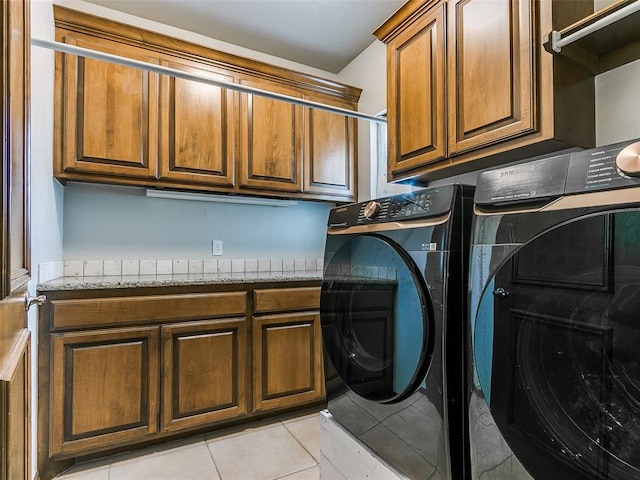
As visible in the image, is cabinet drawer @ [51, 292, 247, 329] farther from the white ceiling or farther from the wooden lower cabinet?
the white ceiling

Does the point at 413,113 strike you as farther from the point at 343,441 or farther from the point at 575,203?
the point at 343,441

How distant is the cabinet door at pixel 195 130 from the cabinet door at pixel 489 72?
1477 millimetres

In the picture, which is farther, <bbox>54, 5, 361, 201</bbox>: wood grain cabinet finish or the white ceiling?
the white ceiling

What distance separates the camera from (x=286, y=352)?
2223 mm

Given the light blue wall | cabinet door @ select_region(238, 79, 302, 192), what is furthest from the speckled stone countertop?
cabinet door @ select_region(238, 79, 302, 192)

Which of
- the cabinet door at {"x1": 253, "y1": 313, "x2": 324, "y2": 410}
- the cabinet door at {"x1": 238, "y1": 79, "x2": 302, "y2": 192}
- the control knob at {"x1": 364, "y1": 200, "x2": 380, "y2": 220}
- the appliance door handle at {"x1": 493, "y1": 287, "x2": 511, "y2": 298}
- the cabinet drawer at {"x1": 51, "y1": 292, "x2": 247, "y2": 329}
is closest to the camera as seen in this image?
the appliance door handle at {"x1": 493, "y1": 287, "x2": 511, "y2": 298}

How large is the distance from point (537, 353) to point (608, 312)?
16 cm

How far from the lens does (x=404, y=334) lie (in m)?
1.07

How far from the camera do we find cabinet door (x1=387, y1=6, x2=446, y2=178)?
1.62 metres

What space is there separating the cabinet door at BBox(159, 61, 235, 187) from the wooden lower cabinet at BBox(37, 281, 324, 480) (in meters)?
0.79

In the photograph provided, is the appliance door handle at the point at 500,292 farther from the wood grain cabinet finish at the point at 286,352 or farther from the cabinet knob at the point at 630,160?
the wood grain cabinet finish at the point at 286,352

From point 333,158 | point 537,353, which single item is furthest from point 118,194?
point 537,353

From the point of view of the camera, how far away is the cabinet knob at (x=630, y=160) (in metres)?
0.61

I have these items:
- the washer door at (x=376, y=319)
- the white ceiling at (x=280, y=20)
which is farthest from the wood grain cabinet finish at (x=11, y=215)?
the white ceiling at (x=280, y=20)
